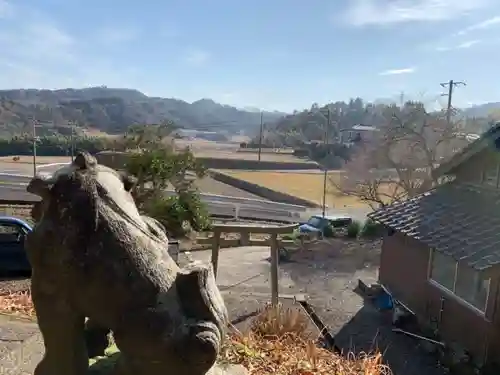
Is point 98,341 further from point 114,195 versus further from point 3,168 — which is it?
point 3,168

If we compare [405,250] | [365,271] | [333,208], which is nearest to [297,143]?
[333,208]

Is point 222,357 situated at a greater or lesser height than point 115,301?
lesser

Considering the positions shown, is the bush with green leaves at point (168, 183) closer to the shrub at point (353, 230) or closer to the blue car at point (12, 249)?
the blue car at point (12, 249)

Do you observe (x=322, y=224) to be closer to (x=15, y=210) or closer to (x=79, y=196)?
(x=15, y=210)

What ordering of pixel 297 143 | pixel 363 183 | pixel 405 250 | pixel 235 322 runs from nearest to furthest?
pixel 235 322, pixel 405 250, pixel 363 183, pixel 297 143

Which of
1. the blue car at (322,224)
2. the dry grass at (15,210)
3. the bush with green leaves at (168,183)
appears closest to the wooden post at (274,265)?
the bush with green leaves at (168,183)

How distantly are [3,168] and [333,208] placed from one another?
22693 millimetres

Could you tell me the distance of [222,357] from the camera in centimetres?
406

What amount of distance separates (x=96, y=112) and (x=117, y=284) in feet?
173

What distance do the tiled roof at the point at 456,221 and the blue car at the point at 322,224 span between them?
7.09 meters

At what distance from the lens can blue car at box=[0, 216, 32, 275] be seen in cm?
991

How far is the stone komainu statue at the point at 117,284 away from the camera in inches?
92.0

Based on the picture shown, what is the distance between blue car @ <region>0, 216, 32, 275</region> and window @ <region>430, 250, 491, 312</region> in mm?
8581

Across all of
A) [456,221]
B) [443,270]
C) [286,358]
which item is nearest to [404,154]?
[456,221]
